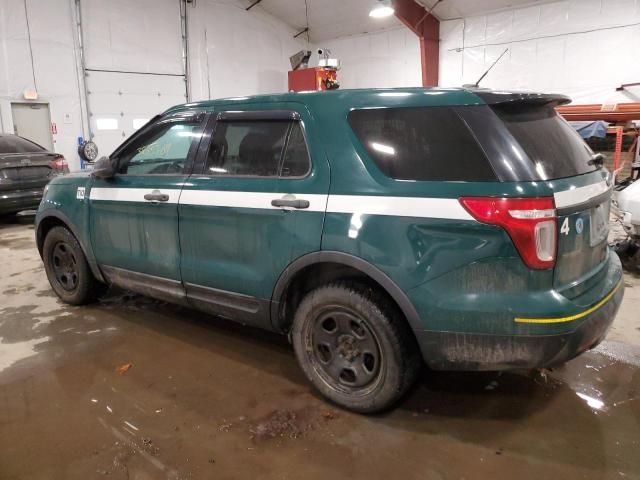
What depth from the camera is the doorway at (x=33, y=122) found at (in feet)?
33.8

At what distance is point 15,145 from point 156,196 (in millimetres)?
6192

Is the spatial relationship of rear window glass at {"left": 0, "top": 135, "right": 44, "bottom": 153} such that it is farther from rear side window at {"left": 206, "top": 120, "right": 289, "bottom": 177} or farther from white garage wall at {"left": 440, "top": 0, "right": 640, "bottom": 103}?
white garage wall at {"left": 440, "top": 0, "right": 640, "bottom": 103}

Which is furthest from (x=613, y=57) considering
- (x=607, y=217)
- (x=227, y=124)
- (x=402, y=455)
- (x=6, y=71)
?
(x=6, y=71)

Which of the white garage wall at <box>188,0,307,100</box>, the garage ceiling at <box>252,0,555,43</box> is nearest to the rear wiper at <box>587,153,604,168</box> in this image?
the garage ceiling at <box>252,0,555,43</box>

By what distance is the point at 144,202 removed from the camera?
10.5ft

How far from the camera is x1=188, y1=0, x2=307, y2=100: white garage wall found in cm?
1307

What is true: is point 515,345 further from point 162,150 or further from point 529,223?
point 162,150

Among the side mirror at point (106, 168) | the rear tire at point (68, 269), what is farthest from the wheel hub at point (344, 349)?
the rear tire at point (68, 269)

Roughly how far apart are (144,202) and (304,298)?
1392 mm

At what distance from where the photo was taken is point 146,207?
3191 millimetres

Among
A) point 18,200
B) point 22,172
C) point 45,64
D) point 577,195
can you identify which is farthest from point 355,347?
point 45,64

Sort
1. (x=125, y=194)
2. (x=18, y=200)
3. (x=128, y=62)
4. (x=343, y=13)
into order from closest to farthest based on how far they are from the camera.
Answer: (x=125, y=194), (x=18, y=200), (x=128, y=62), (x=343, y=13)

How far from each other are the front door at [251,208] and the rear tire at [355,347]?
28 centimetres

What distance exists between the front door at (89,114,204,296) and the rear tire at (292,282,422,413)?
3.58 feet
